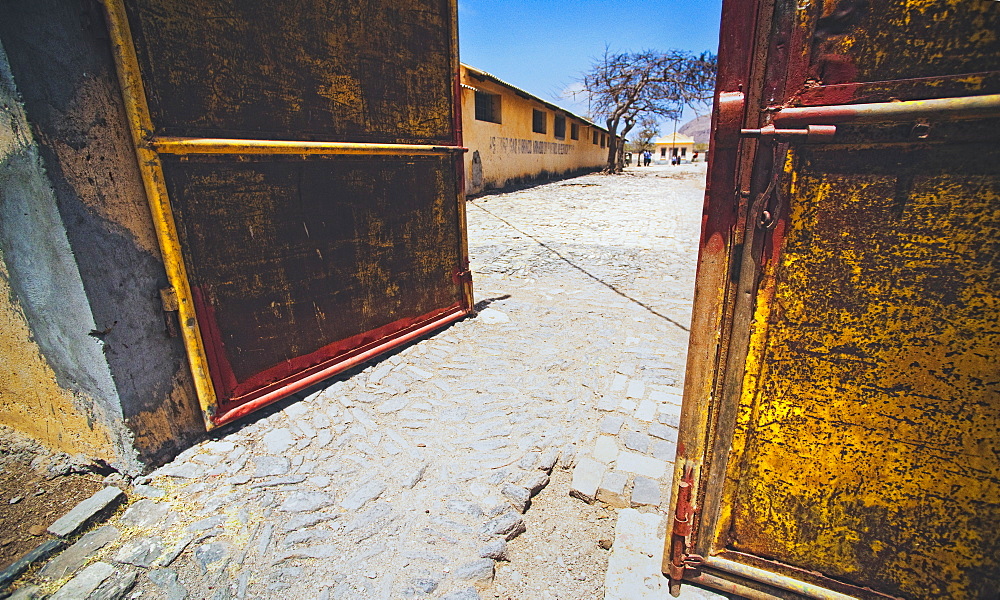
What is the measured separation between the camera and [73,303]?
7.56ft

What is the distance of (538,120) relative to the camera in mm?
21812

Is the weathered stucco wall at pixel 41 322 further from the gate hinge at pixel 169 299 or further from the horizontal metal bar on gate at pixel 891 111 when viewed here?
the horizontal metal bar on gate at pixel 891 111

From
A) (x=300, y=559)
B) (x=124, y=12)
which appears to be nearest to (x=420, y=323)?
(x=300, y=559)

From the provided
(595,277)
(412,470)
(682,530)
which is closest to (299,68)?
(412,470)

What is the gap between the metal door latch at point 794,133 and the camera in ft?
4.05

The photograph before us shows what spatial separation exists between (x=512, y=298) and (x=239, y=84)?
3652 millimetres

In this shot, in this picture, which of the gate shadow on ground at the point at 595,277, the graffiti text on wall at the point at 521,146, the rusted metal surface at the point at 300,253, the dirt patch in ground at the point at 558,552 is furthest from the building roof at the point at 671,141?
the dirt patch in ground at the point at 558,552

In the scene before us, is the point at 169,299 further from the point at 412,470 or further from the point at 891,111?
the point at 891,111

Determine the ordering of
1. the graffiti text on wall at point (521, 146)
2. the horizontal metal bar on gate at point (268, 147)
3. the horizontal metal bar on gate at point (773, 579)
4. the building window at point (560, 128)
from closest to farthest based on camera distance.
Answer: the horizontal metal bar on gate at point (773, 579)
the horizontal metal bar on gate at point (268, 147)
the graffiti text on wall at point (521, 146)
the building window at point (560, 128)

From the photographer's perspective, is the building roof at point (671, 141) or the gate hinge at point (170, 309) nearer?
the gate hinge at point (170, 309)

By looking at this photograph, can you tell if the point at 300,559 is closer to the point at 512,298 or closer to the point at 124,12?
the point at 124,12

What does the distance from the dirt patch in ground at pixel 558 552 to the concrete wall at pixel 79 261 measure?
84.3 inches

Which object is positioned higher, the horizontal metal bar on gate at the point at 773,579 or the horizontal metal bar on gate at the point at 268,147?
the horizontal metal bar on gate at the point at 268,147

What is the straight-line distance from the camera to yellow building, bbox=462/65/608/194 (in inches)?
612
